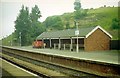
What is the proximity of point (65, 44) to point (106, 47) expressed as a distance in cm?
849

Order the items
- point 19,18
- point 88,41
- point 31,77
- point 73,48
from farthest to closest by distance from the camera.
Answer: point 19,18
point 73,48
point 88,41
point 31,77

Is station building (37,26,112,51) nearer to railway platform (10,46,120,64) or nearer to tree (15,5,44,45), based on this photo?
railway platform (10,46,120,64)

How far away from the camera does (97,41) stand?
41375 mm

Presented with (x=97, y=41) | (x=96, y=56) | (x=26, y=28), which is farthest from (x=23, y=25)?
(x=96, y=56)

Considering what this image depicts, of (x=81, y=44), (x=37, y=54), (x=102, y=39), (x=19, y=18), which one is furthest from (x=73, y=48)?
(x=19, y=18)

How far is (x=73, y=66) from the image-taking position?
21422 millimetres

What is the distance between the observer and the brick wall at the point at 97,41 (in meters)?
40.2

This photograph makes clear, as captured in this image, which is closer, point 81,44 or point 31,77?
point 31,77

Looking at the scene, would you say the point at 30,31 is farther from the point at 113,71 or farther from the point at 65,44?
the point at 113,71

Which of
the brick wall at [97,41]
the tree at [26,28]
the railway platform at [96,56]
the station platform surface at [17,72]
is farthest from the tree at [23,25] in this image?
the station platform surface at [17,72]

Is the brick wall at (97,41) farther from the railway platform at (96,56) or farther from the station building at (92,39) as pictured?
the railway platform at (96,56)

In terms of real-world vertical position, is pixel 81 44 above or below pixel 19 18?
below

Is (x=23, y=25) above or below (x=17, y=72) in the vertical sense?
→ above

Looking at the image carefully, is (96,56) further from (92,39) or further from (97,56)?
(92,39)
